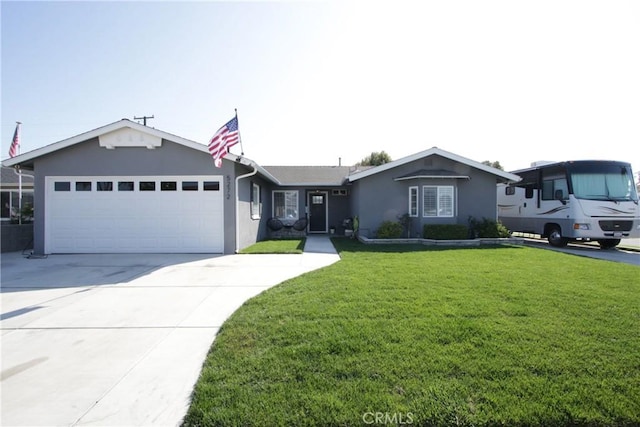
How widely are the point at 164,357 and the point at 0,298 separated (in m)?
4.37

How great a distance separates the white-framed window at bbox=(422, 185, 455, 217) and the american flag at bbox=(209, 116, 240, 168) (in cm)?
758

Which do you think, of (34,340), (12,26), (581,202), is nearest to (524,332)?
(34,340)

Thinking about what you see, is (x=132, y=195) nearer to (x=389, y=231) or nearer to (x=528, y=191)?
(x=389, y=231)

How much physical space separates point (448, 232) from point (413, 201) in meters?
1.90

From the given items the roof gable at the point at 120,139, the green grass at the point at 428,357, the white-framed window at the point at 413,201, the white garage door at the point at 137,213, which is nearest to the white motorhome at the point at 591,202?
the white-framed window at the point at 413,201

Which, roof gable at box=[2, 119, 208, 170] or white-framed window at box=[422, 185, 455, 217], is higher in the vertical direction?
roof gable at box=[2, 119, 208, 170]

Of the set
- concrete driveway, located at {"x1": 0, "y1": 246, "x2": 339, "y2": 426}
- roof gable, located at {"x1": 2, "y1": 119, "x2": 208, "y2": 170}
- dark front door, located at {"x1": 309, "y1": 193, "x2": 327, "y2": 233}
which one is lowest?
concrete driveway, located at {"x1": 0, "y1": 246, "x2": 339, "y2": 426}

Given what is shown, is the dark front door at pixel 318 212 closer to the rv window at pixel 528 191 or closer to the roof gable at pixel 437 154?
the roof gable at pixel 437 154

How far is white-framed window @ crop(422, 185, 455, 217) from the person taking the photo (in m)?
12.4

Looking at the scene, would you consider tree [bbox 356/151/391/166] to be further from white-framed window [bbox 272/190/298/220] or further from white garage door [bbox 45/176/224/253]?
white garage door [bbox 45/176/224/253]

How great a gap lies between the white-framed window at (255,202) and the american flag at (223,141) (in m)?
3.32

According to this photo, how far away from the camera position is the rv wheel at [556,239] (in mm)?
11578

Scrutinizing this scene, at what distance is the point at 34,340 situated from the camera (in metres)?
3.72

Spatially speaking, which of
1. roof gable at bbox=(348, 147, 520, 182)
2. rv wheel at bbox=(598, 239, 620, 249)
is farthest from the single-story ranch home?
rv wheel at bbox=(598, 239, 620, 249)
